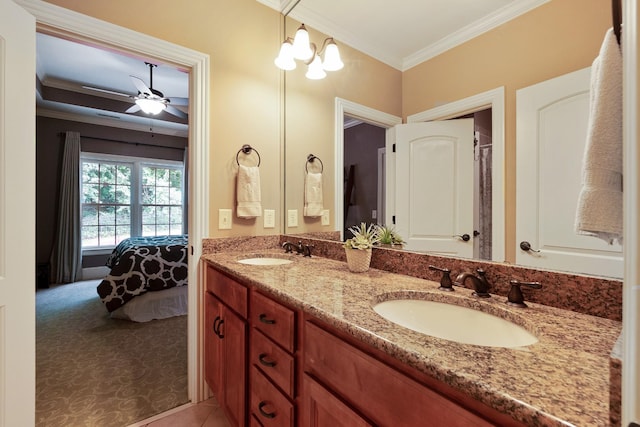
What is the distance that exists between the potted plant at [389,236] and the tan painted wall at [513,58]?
0.45m

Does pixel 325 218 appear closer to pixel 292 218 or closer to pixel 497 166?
pixel 292 218

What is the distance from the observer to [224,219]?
70.7 inches

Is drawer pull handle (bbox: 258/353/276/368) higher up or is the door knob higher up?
the door knob

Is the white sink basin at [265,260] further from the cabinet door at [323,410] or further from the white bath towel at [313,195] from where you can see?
the cabinet door at [323,410]

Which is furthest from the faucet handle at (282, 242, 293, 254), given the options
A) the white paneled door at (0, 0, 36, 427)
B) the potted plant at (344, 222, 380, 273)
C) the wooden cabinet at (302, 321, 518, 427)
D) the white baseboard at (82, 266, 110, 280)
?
the white baseboard at (82, 266, 110, 280)

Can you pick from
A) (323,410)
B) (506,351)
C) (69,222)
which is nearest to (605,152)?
(506,351)

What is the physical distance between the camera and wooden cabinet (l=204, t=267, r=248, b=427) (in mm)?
1206

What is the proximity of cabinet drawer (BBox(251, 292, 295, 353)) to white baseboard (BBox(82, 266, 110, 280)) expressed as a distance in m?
4.85

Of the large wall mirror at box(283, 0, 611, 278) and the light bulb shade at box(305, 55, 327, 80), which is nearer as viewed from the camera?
the large wall mirror at box(283, 0, 611, 278)

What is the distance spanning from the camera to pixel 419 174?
4.06 feet

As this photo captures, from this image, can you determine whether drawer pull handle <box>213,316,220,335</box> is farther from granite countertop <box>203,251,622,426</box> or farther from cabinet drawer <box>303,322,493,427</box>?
cabinet drawer <box>303,322,493,427</box>

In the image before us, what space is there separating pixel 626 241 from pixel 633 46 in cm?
21

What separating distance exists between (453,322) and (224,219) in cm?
141

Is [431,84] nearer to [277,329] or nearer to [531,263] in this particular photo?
[531,263]
